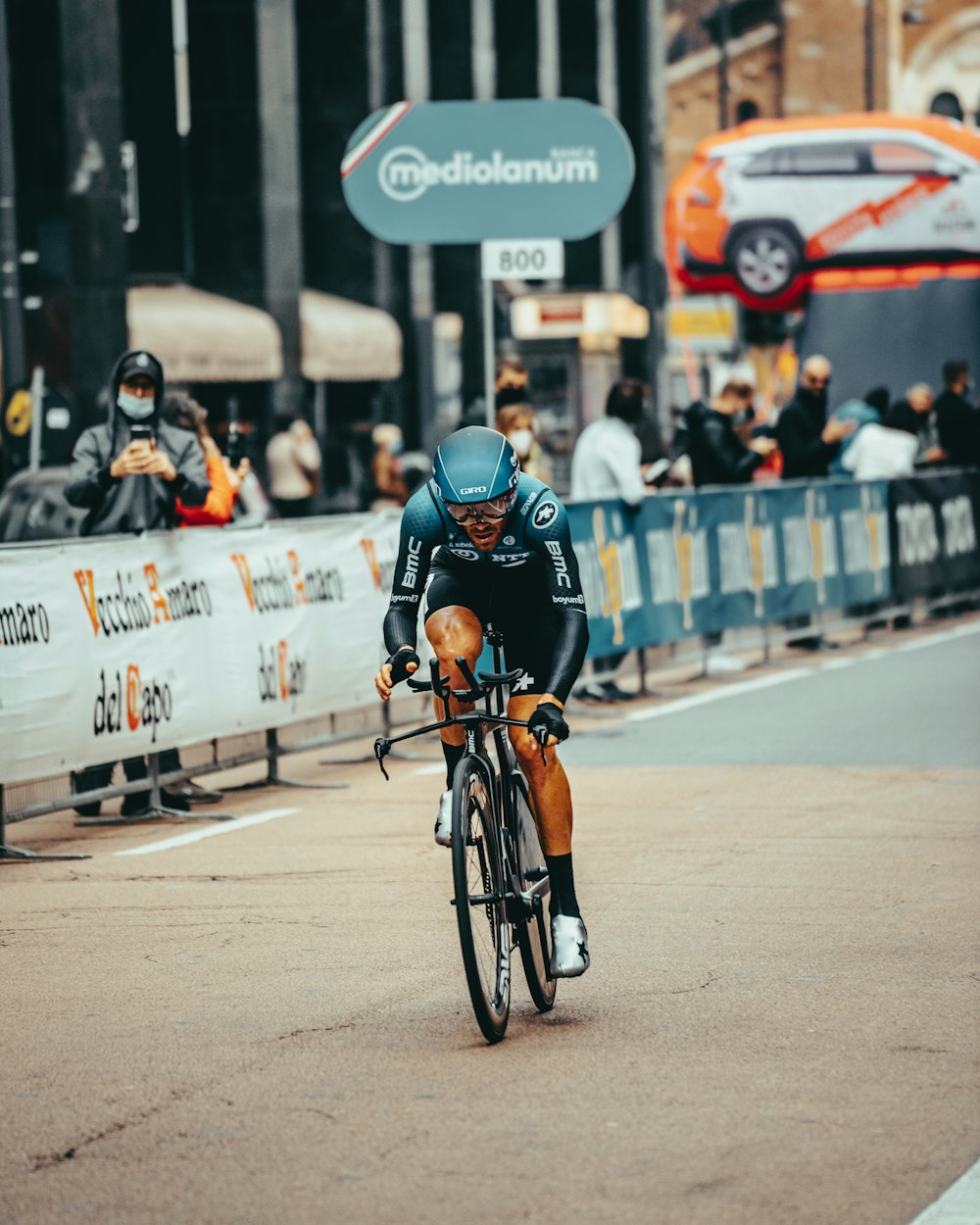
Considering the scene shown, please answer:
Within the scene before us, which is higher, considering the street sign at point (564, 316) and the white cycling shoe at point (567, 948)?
the street sign at point (564, 316)

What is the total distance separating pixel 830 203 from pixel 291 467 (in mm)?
9026

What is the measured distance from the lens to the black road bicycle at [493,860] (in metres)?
6.25

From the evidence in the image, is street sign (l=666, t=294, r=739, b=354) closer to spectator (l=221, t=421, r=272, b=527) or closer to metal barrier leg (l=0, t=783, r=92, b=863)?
spectator (l=221, t=421, r=272, b=527)

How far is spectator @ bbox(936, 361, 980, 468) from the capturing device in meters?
22.3

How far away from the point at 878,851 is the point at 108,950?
3.22 meters

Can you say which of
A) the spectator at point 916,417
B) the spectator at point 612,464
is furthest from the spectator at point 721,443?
the spectator at point 916,417

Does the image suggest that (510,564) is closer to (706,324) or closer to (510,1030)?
(510,1030)

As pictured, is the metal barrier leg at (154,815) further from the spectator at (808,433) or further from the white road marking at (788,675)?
the spectator at (808,433)

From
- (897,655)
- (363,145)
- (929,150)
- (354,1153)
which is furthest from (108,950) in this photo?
(929,150)

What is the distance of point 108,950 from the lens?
25.9 ft

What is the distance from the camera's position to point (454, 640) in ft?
21.5

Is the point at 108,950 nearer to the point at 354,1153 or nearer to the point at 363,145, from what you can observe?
the point at 354,1153

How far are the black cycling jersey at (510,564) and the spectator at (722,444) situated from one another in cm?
1045

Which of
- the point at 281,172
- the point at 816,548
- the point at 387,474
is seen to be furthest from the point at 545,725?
the point at 281,172
